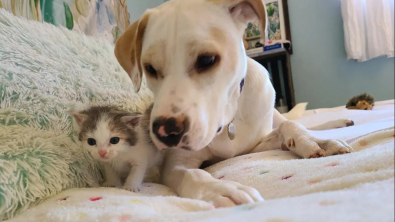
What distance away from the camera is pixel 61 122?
3.60 ft

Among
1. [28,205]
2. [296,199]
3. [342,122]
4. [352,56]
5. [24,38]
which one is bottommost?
[342,122]

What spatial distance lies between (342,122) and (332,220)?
4.61 ft

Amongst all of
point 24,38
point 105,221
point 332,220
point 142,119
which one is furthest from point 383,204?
point 24,38

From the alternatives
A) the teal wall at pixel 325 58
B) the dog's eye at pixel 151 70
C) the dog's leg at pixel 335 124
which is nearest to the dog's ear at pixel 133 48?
the dog's eye at pixel 151 70

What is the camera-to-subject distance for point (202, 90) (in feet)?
2.98

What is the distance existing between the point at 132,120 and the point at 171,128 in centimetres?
36

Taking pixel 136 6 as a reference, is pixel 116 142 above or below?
below

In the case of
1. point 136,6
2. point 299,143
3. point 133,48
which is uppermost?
point 136,6

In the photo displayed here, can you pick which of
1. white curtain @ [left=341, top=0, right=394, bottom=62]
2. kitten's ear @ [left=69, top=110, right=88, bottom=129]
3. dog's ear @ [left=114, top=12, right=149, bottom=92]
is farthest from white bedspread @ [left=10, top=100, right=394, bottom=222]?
dog's ear @ [left=114, top=12, right=149, bottom=92]

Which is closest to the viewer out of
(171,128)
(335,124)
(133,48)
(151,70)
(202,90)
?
→ (171,128)

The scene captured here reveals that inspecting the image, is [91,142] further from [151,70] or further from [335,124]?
[335,124]

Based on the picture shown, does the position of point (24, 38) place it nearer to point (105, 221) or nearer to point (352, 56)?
point (105, 221)

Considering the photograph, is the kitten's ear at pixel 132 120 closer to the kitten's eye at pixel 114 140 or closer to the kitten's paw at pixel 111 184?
the kitten's eye at pixel 114 140

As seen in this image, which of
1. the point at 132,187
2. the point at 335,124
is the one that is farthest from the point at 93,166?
the point at 335,124
